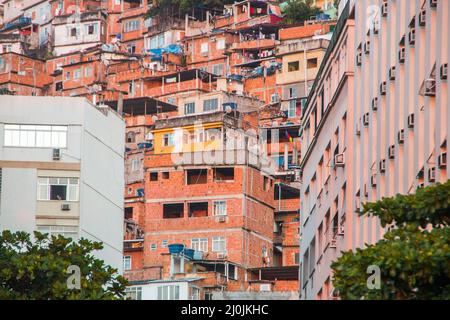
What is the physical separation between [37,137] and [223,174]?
156ft

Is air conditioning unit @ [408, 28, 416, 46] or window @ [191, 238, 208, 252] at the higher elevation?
window @ [191, 238, 208, 252]

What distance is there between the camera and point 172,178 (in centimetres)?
13462

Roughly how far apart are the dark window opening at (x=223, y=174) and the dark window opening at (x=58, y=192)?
1835 inches

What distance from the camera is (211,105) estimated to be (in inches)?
6196

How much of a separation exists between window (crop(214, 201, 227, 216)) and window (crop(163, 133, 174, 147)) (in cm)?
1695

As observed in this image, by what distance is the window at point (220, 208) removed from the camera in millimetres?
130875

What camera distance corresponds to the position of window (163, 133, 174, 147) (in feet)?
485

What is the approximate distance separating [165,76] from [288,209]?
142 ft

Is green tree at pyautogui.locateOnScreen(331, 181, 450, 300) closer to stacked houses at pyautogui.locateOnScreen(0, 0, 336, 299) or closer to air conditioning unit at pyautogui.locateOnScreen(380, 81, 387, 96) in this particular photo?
air conditioning unit at pyautogui.locateOnScreen(380, 81, 387, 96)

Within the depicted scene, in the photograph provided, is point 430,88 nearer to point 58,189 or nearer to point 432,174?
point 432,174

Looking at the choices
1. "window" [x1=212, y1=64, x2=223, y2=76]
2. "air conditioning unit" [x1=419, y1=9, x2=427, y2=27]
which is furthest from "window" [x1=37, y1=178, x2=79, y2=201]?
"window" [x1=212, y1=64, x2=223, y2=76]

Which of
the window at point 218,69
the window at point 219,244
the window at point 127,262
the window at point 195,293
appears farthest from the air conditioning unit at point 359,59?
the window at point 218,69

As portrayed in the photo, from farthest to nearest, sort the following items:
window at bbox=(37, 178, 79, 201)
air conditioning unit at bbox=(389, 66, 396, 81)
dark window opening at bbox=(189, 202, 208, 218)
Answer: dark window opening at bbox=(189, 202, 208, 218) < window at bbox=(37, 178, 79, 201) < air conditioning unit at bbox=(389, 66, 396, 81)
